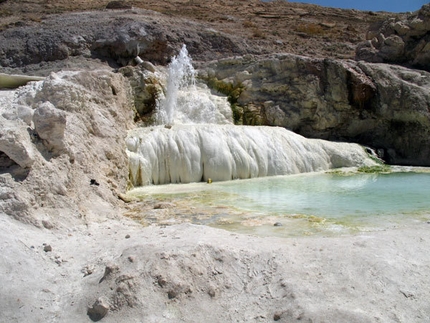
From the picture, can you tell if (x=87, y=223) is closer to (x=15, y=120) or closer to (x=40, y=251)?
(x=40, y=251)

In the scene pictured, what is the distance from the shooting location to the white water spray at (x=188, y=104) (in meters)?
14.0

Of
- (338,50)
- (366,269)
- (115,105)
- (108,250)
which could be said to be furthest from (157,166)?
(338,50)

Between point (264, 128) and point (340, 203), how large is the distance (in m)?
5.58

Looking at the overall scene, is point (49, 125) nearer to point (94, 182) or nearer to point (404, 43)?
point (94, 182)

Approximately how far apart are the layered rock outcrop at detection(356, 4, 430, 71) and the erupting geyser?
6.45 metres

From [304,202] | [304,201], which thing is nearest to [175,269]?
[304,202]

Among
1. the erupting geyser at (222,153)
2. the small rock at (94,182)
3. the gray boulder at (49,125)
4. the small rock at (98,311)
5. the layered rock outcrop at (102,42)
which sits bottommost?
the erupting geyser at (222,153)

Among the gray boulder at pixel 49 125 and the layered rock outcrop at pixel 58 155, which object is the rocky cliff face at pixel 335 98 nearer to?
the layered rock outcrop at pixel 58 155

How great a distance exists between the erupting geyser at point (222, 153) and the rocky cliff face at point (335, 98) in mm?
2120

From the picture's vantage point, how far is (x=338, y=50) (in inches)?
953

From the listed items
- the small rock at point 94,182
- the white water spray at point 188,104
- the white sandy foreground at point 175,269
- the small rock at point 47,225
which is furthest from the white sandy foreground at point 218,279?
the white water spray at point 188,104

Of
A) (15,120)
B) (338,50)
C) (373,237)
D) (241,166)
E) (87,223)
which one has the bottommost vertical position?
(241,166)

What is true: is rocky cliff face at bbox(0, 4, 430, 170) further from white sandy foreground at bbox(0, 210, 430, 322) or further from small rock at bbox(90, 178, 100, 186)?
white sandy foreground at bbox(0, 210, 430, 322)

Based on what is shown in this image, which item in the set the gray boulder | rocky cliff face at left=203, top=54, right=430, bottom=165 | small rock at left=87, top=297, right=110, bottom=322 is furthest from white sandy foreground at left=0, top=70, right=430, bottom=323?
rocky cliff face at left=203, top=54, right=430, bottom=165
